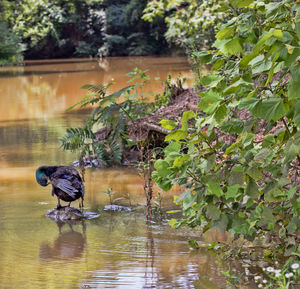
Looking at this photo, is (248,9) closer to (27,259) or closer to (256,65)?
(256,65)

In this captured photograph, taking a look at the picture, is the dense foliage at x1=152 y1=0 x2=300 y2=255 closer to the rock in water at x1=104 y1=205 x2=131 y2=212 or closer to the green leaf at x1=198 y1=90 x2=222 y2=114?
the green leaf at x1=198 y1=90 x2=222 y2=114

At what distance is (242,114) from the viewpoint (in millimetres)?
7277

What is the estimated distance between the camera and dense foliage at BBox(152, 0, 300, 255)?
9.09 feet

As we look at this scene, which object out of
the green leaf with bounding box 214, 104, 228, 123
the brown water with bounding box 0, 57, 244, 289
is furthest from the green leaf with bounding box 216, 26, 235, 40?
the brown water with bounding box 0, 57, 244, 289

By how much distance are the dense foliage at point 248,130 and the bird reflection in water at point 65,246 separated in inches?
39.6

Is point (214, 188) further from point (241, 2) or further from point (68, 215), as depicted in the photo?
point (68, 215)

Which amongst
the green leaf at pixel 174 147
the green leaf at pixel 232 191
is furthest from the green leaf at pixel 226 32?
the green leaf at pixel 232 191

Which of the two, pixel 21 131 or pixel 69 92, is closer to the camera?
pixel 21 131

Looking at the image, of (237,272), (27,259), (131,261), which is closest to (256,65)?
(237,272)

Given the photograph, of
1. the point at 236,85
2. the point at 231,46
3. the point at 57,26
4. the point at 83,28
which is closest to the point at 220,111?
the point at 236,85

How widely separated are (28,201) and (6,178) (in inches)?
44.8

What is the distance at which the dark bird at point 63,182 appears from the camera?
560 centimetres

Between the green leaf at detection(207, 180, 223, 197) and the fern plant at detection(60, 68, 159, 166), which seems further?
the fern plant at detection(60, 68, 159, 166)

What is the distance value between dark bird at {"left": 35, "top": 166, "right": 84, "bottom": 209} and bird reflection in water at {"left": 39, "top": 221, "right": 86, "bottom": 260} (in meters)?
0.41
